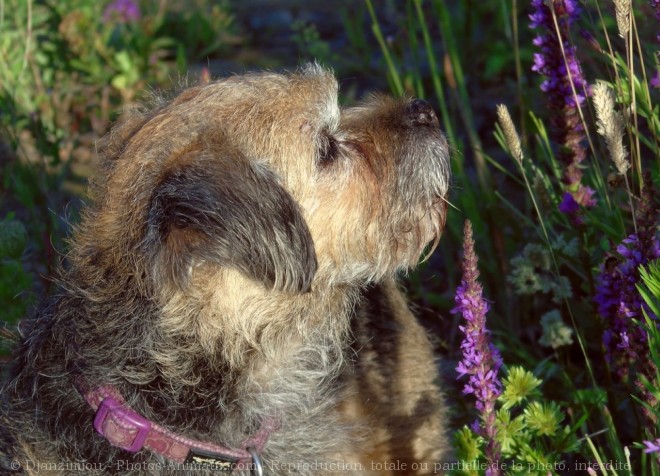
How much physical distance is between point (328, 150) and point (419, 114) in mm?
346

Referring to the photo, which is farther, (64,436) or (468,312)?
(64,436)

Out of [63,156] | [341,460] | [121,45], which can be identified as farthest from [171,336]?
[121,45]

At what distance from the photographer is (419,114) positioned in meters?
2.75

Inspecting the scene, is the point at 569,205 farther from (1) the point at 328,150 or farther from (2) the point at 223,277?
(2) the point at 223,277

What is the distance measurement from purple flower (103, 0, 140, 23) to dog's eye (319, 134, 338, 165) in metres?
3.48

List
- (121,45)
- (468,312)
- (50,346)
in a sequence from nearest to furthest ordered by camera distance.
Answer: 1. (468,312)
2. (50,346)
3. (121,45)

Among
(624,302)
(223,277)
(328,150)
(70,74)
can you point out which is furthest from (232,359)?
(70,74)

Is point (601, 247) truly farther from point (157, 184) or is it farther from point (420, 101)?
point (157, 184)

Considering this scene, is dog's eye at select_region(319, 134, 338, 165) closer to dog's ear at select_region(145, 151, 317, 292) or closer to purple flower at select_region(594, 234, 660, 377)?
dog's ear at select_region(145, 151, 317, 292)

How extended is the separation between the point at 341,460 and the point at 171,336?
0.79 m

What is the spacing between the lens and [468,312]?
6.82 feet

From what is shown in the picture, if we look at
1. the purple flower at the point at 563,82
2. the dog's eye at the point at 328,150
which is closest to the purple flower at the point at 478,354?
the dog's eye at the point at 328,150

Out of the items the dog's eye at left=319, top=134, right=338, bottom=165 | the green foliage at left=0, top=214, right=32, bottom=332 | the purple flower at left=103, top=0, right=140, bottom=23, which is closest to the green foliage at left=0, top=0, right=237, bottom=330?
the purple flower at left=103, top=0, right=140, bottom=23

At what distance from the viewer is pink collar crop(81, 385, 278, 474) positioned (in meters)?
2.33
